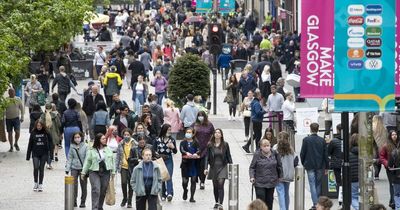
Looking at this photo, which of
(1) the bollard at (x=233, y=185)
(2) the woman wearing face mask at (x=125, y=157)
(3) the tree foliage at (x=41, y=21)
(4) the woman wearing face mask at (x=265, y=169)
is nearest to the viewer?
(1) the bollard at (x=233, y=185)

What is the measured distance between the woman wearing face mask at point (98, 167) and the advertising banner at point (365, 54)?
25.8 feet

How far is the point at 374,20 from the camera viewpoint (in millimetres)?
17641

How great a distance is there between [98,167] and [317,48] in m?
5.61

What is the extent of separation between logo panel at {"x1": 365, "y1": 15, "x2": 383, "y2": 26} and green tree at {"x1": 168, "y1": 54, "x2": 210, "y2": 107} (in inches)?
840

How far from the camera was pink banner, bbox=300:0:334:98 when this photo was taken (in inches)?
785

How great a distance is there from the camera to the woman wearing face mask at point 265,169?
2403cm

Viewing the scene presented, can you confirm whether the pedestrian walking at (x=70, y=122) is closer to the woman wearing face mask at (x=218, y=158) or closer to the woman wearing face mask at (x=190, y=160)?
the woman wearing face mask at (x=190, y=160)

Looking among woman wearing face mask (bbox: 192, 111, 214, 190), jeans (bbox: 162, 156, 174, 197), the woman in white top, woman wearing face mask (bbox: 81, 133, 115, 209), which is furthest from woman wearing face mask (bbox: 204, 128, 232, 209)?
the woman in white top

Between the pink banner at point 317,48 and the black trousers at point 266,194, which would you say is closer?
the pink banner at point 317,48

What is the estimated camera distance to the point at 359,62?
1778 cm

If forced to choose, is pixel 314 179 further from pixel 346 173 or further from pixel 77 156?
pixel 346 173

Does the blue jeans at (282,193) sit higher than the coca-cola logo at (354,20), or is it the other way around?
the coca-cola logo at (354,20)

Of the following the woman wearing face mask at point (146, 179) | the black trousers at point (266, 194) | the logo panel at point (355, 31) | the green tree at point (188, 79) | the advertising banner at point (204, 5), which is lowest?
the black trousers at point (266, 194)

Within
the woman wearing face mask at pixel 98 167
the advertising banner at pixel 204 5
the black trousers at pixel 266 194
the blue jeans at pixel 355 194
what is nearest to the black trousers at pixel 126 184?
the woman wearing face mask at pixel 98 167
